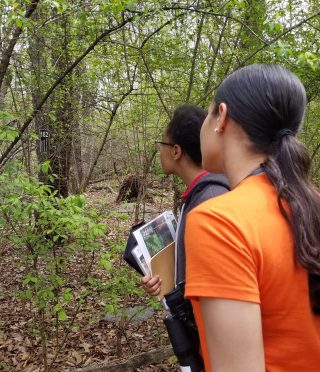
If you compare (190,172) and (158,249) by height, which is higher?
(190,172)

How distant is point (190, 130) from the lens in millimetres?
2191

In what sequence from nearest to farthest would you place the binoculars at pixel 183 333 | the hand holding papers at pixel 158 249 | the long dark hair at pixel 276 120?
the long dark hair at pixel 276 120 → the binoculars at pixel 183 333 → the hand holding papers at pixel 158 249

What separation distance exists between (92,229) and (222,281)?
7.07 ft

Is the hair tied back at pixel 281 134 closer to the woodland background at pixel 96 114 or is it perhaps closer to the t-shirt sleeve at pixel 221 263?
the t-shirt sleeve at pixel 221 263

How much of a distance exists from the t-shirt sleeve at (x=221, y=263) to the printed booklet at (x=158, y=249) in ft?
2.94

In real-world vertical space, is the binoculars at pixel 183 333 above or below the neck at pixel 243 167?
below

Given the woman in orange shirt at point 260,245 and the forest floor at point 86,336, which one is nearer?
the woman in orange shirt at point 260,245

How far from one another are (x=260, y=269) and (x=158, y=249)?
1019 mm

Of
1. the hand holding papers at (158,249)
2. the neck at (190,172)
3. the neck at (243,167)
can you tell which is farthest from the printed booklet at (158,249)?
the neck at (243,167)

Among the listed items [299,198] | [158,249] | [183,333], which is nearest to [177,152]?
[158,249]

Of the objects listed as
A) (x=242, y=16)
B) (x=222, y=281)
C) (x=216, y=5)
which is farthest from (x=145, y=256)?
(x=242, y=16)

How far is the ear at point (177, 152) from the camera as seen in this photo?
2.19 metres

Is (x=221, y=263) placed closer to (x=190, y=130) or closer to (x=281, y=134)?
(x=281, y=134)

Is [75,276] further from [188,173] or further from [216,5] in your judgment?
[216,5]
